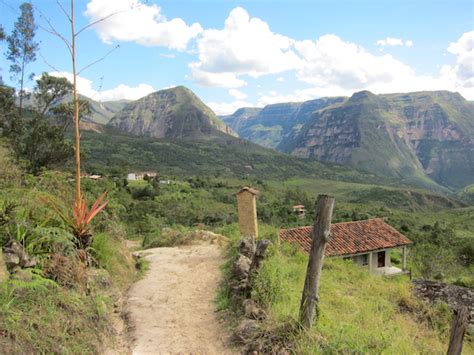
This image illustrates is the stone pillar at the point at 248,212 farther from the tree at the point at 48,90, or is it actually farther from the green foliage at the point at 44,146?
the tree at the point at 48,90

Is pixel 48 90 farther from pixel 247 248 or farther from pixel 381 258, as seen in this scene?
pixel 381 258

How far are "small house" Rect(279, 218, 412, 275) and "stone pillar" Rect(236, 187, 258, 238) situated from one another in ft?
29.1

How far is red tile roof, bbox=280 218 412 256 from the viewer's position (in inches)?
810

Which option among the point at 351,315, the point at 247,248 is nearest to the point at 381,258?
the point at 247,248

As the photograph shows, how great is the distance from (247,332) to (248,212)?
6.07m

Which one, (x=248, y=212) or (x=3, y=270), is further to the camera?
(x=248, y=212)

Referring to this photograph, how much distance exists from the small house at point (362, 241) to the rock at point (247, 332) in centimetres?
1446

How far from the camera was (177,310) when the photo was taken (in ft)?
21.2

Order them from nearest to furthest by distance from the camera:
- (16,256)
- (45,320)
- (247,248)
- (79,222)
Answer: (45,320), (16,256), (79,222), (247,248)

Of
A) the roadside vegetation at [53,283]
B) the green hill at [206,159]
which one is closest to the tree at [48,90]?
the roadside vegetation at [53,283]

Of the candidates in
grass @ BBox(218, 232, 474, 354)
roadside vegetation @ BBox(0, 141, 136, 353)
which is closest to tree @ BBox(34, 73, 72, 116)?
roadside vegetation @ BBox(0, 141, 136, 353)

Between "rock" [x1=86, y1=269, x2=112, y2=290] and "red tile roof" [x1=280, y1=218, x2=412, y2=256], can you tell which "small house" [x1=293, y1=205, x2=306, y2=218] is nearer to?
"red tile roof" [x1=280, y1=218, x2=412, y2=256]

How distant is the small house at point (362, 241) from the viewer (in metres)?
20.7

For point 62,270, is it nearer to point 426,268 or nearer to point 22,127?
point 22,127
